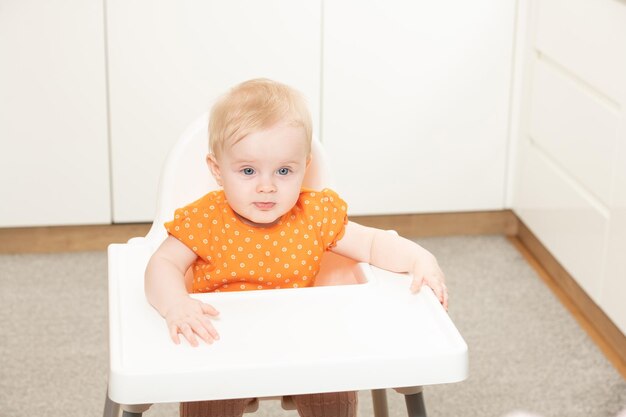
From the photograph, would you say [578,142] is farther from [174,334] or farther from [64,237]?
[174,334]

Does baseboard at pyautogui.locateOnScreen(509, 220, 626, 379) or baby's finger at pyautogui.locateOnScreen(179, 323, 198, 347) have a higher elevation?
baby's finger at pyautogui.locateOnScreen(179, 323, 198, 347)

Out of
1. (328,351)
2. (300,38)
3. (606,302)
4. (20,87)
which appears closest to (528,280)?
(606,302)

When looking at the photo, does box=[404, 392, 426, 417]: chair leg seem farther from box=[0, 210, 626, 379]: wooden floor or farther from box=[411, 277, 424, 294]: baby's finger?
box=[0, 210, 626, 379]: wooden floor

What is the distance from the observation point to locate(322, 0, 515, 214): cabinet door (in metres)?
2.68

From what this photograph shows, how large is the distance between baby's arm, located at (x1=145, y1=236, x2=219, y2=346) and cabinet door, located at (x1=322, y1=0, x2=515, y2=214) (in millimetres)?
1364

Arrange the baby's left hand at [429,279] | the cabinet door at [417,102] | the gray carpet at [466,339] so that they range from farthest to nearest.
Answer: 1. the cabinet door at [417,102]
2. the gray carpet at [466,339]
3. the baby's left hand at [429,279]

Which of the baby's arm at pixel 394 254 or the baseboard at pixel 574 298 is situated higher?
the baby's arm at pixel 394 254

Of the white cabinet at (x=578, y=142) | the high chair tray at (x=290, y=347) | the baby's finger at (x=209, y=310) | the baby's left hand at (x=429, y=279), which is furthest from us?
the white cabinet at (x=578, y=142)

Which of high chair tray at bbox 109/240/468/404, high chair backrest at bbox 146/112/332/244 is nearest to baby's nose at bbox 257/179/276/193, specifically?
high chair tray at bbox 109/240/468/404

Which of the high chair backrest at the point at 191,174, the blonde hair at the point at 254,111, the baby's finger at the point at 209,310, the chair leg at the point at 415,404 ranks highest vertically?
the blonde hair at the point at 254,111

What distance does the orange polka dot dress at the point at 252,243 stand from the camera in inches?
56.2

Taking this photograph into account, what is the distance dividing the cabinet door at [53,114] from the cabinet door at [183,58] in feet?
0.16

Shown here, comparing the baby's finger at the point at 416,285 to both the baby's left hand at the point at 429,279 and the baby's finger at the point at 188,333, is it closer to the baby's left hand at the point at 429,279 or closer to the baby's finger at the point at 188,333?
the baby's left hand at the point at 429,279

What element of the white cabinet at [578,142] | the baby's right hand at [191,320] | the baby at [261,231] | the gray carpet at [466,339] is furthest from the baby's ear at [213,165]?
the white cabinet at [578,142]
